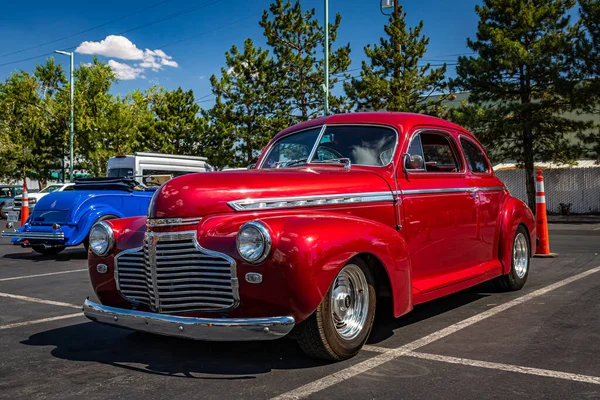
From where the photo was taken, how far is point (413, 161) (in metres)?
5.20

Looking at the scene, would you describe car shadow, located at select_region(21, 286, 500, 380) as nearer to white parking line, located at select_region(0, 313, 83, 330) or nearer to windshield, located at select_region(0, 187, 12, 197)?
white parking line, located at select_region(0, 313, 83, 330)

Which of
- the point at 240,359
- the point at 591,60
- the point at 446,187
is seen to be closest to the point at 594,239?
the point at 446,187

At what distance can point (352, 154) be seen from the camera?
534cm

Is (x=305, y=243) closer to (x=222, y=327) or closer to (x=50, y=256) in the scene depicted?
(x=222, y=327)

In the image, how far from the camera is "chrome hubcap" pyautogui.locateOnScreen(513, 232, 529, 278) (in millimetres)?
6882

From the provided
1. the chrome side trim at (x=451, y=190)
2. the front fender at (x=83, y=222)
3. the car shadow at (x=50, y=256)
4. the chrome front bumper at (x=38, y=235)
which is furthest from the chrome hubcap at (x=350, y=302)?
the car shadow at (x=50, y=256)

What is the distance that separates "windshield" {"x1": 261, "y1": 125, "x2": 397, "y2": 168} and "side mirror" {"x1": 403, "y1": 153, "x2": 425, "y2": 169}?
0.13 m

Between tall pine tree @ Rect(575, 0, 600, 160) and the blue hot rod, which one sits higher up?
tall pine tree @ Rect(575, 0, 600, 160)

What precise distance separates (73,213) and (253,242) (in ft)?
26.5

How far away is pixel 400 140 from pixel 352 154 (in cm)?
44

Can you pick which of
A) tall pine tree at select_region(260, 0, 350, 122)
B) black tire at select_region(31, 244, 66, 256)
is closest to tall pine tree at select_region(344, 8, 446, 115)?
tall pine tree at select_region(260, 0, 350, 122)

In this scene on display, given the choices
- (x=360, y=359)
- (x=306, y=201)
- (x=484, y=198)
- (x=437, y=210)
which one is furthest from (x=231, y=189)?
(x=484, y=198)

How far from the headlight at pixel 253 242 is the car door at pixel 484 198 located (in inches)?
111

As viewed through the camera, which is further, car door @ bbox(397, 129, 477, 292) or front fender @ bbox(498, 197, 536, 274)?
front fender @ bbox(498, 197, 536, 274)
